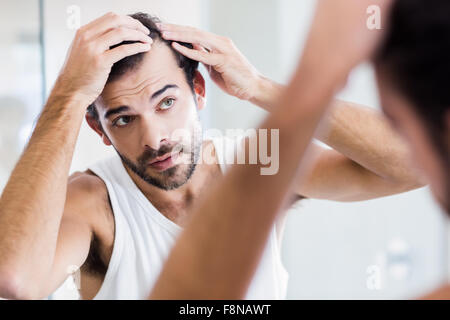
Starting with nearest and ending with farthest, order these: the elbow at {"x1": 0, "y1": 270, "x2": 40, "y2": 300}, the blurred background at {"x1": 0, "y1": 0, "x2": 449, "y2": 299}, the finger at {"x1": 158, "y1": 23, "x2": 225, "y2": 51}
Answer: the elbow at {"x1": 0, "y1": 270, "x2": 40, "y2": 300}
the finger at {"x1": 158, "y1": 23, "x2": 225, "y2": 51}
the blurred background at {"x1": 0, "y1": 0, "x2": 449, "y2": 299}

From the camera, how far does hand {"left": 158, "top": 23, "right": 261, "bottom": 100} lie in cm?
72

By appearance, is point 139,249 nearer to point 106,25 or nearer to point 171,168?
point 171,168

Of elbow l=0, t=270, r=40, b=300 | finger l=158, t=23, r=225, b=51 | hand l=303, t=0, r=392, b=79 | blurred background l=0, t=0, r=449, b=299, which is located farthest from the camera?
blurred background l=0, t=0, r=449, b=299

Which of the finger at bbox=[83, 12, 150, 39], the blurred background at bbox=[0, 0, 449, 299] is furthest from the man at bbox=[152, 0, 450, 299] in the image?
the finger at bbox=[83, 12, 150, 39]

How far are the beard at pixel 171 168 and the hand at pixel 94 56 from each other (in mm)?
129

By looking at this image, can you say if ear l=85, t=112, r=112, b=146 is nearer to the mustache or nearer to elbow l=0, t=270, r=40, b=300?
the mustache

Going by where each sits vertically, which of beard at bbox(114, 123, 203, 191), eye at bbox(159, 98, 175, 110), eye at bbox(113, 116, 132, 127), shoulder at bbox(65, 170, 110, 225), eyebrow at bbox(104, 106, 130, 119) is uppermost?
eye at bbox(159, 98, 175, 110)

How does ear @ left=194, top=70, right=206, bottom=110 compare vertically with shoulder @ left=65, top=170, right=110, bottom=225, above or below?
above

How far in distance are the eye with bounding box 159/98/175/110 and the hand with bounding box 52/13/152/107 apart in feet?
0.30

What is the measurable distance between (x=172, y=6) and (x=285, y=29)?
406 mm

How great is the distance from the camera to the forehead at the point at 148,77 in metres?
0.73

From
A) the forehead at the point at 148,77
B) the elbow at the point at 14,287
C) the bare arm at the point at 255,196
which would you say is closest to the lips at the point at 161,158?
the forehead at the point at 148,77

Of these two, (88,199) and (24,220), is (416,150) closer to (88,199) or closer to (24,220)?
(24,220)

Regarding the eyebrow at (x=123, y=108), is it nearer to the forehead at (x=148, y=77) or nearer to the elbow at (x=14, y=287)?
the forehead at (x=148, y=77)
